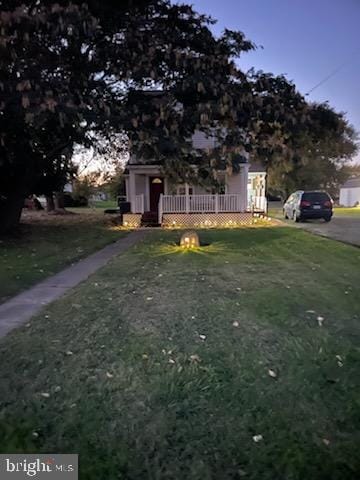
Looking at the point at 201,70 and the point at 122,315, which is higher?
the point at 201,70

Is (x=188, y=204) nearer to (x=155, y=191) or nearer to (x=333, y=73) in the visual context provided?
(x=155, y=191)

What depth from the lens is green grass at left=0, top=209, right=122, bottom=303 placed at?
25.2ft

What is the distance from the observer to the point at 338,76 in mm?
16688

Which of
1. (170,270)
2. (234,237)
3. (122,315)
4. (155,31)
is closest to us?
(122,315)

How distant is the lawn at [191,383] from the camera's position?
2609 millimetres

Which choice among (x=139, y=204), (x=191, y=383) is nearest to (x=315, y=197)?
(x=139, y=204)

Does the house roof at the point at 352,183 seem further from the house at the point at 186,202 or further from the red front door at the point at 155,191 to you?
the red front door at the point at 155,191

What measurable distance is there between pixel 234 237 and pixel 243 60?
5944 mm

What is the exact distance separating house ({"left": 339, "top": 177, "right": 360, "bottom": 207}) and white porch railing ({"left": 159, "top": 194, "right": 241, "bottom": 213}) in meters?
29.3

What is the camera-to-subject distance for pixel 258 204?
29031 mm

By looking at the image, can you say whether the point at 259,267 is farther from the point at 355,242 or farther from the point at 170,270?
the point at 355,242

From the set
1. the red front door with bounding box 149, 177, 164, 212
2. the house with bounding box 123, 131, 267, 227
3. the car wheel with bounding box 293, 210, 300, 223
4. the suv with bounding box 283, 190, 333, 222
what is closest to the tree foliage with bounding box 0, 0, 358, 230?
the house with bounding box 123, 131, 267, 227

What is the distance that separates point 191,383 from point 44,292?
4.00 metres

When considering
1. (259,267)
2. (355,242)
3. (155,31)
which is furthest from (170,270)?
(355,242)
